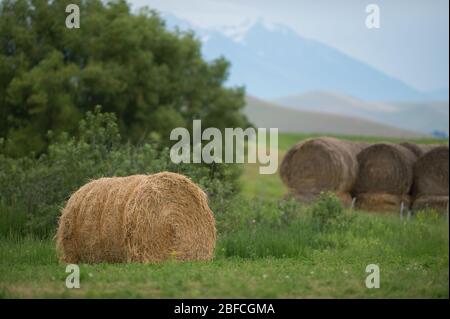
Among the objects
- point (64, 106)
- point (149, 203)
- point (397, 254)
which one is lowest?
point (397, 254)

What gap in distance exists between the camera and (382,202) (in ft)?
85.6

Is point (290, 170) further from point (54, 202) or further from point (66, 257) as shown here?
point (66, 257)

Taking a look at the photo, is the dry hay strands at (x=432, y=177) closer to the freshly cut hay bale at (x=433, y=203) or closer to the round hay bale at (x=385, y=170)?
the freshly cut hay bale at (x=433, y=203)

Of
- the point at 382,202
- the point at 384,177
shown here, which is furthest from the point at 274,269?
the point at 384,177

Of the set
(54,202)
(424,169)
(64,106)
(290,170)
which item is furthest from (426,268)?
(64,106)

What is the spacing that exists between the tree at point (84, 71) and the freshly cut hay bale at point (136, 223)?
19601 millimetres

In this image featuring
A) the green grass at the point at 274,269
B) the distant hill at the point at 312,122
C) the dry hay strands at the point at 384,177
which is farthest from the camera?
the distant hill at the point at 312,122

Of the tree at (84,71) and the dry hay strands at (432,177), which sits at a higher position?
the tree at (84,71)

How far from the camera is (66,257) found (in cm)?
1377

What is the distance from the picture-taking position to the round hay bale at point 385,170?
2619 centimetres

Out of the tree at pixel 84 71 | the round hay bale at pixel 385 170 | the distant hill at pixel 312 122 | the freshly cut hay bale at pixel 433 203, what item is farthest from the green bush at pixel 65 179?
the distant hill at pixel 312 122

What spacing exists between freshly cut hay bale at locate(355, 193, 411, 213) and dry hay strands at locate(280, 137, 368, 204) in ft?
1.73
